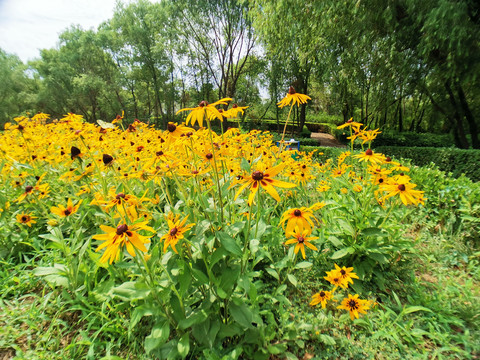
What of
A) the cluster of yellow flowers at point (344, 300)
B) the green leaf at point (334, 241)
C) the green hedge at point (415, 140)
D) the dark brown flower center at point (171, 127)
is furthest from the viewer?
the green hedge at point (415, 140)

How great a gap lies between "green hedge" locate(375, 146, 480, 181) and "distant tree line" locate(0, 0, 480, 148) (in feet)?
7.58

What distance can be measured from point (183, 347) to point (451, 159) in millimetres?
7922

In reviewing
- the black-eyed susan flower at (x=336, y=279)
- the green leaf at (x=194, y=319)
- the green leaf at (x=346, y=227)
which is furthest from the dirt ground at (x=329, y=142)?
the green leaf at (x=194, y=319)

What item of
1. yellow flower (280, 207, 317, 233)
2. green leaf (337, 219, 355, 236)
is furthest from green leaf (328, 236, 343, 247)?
yellow flower (280, 207, 317, 233)

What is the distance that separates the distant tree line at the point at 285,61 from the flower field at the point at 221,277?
631 centimetres

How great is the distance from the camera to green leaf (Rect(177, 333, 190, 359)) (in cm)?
114

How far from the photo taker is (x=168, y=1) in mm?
17297

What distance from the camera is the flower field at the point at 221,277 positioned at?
1.19m

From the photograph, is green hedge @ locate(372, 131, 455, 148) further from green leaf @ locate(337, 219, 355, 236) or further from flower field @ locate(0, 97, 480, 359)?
green leaf @ locate(337, 219, 355, 236)

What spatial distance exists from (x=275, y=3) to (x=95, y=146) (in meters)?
7.87

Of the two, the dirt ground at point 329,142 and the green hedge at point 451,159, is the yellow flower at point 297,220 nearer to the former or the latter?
the green hedge at point 451,159

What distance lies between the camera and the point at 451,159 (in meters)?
5.87

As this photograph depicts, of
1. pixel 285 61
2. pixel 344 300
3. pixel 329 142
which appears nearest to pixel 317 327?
pixel 344 300

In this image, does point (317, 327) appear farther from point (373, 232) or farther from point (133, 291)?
point (133, 291)
